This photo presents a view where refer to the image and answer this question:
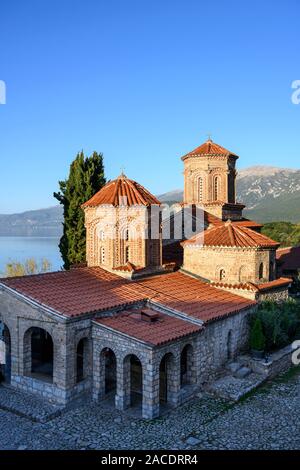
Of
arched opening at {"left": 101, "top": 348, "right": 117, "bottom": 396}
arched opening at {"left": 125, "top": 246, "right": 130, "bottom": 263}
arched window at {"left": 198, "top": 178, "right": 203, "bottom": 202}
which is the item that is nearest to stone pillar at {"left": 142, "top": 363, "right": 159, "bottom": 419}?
arched opening at {"left": 101, "top": 348, "right": 117, "bottom": 396}

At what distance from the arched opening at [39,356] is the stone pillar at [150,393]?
3.29 m

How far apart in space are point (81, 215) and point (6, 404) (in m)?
13.4

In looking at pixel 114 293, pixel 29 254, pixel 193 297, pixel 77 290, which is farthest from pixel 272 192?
pixel 77 290

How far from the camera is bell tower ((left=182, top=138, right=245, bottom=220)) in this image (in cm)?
2266

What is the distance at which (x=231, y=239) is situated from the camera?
17281 millimetres

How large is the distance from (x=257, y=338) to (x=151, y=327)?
467cm

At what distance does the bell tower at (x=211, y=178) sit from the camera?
74.3ft

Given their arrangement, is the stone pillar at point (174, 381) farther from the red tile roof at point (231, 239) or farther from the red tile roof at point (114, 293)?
the red tile roof at point (231, 239)

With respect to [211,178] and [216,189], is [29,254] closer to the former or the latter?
[216,189]

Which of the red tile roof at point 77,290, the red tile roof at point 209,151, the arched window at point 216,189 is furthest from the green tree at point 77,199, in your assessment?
the red tile roof at point 77,290

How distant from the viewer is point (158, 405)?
38.7 feet

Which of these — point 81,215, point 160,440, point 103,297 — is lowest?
point 160,440
